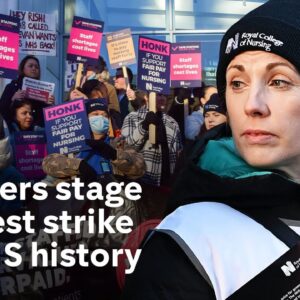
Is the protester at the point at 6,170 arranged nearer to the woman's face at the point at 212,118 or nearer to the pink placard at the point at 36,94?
the pink placard at the point at 36,94

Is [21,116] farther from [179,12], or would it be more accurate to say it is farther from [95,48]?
[179,12]

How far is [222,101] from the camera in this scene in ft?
4.40

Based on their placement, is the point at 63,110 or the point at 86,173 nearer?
the point at 86,173

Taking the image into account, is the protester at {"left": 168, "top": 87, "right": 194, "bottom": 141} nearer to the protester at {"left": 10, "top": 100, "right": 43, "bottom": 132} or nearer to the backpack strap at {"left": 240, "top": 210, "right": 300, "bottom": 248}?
the protester at {"left": 10, "top": 100, "right": 43, "bottom": 132}

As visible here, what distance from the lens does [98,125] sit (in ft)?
12.9

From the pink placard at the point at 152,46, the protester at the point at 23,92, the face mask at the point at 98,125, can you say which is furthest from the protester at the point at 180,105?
the protester at the point at 23,92

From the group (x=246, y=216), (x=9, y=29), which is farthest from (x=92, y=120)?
(x=246, y=216)

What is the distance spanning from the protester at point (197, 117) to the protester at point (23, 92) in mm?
1028

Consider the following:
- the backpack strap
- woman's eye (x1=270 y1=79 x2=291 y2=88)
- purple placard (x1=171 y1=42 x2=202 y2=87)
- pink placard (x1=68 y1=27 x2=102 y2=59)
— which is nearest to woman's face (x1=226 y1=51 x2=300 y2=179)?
woman's eye (x1=270 y1=79 x2=291 y2=88)

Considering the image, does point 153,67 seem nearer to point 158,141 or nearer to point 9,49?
point 158,141

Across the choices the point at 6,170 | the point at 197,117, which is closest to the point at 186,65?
the point at 197,117

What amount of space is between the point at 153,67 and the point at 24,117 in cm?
101

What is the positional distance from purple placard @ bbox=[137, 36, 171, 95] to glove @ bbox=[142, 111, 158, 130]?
0.18 meters

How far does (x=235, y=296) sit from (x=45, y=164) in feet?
10.0
